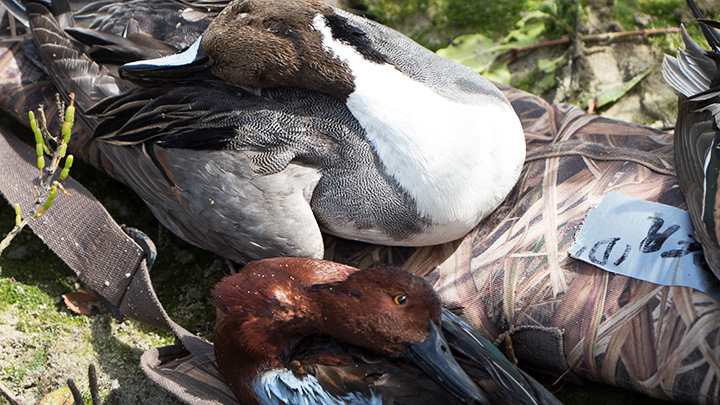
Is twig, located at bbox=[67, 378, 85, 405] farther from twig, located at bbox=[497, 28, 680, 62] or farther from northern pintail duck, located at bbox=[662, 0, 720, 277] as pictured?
twig, located at bbox=[497, 28, 680, 62]

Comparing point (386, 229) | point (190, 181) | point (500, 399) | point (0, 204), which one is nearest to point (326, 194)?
point (386, 229)

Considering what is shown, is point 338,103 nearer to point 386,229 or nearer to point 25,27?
point 386,229

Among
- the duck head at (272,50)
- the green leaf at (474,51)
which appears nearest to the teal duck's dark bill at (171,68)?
the duck head at (272,50)

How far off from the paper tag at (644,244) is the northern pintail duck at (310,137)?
316 mm

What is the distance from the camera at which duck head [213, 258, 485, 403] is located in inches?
69.4

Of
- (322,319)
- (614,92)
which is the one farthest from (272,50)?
Answer: (614,92)

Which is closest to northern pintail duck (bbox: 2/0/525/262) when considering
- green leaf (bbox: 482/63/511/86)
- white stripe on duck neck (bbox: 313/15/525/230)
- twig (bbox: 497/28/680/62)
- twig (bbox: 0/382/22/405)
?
white stripe on duck neck (bbox: 313/15/525/230)

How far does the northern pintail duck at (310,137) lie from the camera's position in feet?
6.85

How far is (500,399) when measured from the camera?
185 centimetres

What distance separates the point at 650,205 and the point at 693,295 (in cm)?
34

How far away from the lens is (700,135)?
1.95 metres

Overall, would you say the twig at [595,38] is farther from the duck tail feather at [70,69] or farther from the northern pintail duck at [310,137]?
the duck tail feather at [70,69]

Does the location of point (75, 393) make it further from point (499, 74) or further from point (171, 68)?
point (499, 74)

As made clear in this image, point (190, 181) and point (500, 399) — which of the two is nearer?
point (500, 399)
